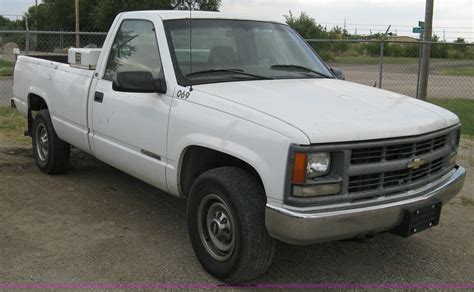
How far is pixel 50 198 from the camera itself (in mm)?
5594

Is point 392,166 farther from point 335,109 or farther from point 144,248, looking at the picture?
point 144,248

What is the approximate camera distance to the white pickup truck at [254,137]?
10.5ft

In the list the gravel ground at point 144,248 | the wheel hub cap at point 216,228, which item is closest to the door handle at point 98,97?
the gravel ground at point 144,248

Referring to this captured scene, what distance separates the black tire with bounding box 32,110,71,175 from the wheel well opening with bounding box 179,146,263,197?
262 cm

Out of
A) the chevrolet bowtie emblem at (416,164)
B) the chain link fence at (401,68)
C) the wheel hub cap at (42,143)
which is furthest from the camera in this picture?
the chain link fence at (401,68)

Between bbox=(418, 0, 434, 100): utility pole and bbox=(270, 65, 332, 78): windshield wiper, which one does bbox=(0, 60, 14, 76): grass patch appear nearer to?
bbox=(418, 0, 434, 100): utility pole

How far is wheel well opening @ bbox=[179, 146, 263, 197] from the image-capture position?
3.91m

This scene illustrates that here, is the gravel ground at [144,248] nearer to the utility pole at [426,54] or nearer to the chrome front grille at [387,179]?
the chrome front grille at [387,179]

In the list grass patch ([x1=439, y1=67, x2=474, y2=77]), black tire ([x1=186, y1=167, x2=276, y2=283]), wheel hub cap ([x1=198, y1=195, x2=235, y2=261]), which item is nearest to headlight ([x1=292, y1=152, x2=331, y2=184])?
black tire ([x1=186, y1=167, x2=276, y2=283])

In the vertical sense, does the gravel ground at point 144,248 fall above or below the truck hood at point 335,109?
below

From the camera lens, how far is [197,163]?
404cm

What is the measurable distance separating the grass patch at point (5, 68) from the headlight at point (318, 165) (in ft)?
63.5

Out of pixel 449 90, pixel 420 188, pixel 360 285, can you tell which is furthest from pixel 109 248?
pixel 449 90

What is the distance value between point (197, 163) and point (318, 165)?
1136mm
